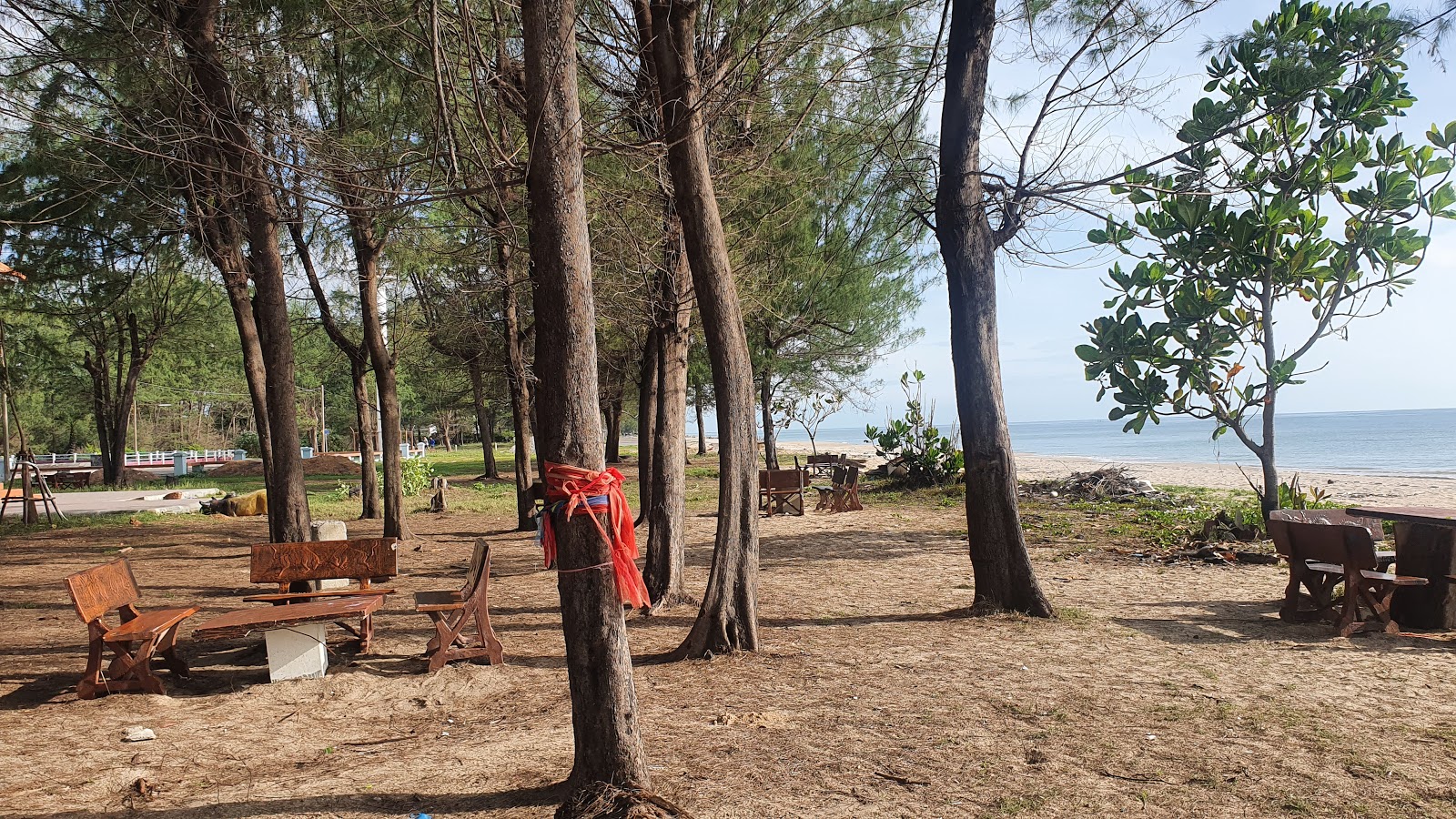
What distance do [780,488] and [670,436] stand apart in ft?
25.1

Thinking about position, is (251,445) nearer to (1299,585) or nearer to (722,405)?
(722,405)

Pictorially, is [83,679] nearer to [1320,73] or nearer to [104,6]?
[104,6]

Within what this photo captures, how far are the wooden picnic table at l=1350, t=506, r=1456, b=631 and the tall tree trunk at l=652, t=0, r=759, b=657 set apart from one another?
4.81 meters

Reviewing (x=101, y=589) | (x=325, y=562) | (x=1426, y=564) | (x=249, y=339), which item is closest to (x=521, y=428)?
(x=249, y=339)

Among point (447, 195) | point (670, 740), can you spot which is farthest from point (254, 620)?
point (447, 195)

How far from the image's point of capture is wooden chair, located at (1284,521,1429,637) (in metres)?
6.42

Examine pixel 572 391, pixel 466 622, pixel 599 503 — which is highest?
pixel 572 391

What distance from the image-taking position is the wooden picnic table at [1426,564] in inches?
258

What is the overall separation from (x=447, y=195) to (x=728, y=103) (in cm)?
336

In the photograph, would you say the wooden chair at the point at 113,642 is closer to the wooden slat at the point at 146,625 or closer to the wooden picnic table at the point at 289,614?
the wooden slat at the point at 146,625

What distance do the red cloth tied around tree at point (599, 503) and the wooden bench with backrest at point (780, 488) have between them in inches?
448

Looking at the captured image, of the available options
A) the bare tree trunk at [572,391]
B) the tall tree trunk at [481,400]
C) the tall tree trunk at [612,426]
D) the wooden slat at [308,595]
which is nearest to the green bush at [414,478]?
the tall tree trunk at [481,400]

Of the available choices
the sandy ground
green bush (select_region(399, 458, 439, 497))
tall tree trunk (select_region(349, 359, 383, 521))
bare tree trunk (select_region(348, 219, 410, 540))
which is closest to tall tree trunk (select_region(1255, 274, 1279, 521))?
the sandy ground

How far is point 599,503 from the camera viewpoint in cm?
358
